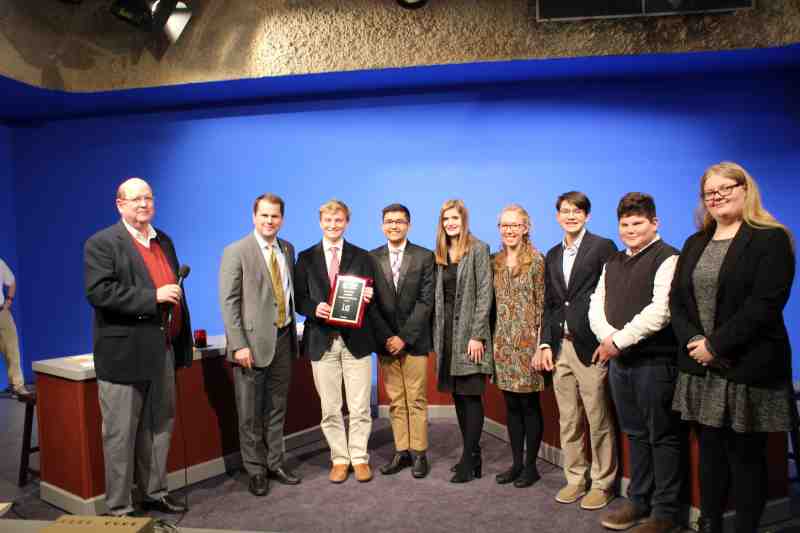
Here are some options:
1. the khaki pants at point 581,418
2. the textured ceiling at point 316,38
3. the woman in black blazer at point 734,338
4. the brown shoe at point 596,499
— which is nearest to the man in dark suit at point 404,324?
the khaki pants at point 581,418

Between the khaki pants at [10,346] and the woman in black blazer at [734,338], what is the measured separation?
587 centimetres

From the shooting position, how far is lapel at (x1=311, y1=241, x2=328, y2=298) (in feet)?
12.4

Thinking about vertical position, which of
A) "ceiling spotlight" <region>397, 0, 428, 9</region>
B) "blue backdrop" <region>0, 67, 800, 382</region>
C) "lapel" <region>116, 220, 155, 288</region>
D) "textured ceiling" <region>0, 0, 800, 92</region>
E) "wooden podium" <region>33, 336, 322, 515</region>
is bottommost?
"wooden podium" <region>33, 336, 322, 515</region>

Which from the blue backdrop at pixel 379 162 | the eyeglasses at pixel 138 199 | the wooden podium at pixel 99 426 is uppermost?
the blue backdrop at pixel 379 162

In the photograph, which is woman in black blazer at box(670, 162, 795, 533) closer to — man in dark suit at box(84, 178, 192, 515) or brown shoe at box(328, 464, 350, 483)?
brown shoe at box(328, 464, 350, 483)

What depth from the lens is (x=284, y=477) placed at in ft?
12.5

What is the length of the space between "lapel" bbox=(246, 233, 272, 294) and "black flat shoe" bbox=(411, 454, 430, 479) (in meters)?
1.37

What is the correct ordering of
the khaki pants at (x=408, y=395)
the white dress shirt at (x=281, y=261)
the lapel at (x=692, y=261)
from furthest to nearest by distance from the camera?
the khaki pants at (x=408, y=395) < the white dress shirt at (x=281, y=261) < the lapel at (x=692, y=261)

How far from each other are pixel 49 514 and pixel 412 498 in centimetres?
195

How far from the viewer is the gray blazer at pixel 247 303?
11.8 feet

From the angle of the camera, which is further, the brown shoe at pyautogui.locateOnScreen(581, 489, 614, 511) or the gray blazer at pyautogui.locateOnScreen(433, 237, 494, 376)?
the gray blazer at pyautogui.locateOnScreen(433, 237, 494, 376)

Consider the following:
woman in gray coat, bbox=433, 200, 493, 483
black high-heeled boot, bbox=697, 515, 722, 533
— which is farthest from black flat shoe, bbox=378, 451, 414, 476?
black high-heeled boot, bbox=697, 515, 722, 533

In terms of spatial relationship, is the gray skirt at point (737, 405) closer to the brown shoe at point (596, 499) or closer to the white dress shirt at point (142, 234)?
the brown shoe at point (596, 499)

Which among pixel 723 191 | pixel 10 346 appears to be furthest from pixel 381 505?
pixel 10 346
